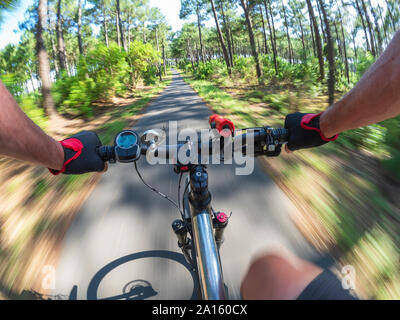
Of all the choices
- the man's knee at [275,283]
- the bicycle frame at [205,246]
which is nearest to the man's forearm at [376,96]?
the bicycle frame at [205,246]

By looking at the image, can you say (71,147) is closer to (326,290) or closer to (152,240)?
(152,240)

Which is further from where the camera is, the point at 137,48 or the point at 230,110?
the point at 137,48

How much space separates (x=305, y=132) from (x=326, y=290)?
1.09 metres

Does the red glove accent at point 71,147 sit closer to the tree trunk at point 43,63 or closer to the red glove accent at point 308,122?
the red glove accent at point 308,122

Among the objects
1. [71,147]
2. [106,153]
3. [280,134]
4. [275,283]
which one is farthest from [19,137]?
Answer: [275,283]

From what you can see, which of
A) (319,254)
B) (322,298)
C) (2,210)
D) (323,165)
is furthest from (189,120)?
(322,298)

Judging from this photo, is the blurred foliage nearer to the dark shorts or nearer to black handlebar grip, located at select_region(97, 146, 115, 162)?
black handlebar grip, located at select_region(97, 146, 115, 162)

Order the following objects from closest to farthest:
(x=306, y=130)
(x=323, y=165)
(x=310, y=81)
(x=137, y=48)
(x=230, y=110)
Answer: (x=306, y=130) < (x=323, y=165) < (x=230, y=110) < (x=310, y=81) < (x=137, y=48)

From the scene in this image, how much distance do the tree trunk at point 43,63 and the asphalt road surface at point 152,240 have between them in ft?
21.3

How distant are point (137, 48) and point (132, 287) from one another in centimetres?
1956

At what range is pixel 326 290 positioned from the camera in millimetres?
1330

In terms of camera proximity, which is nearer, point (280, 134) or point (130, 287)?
point (280, 134)

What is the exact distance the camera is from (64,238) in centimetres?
227

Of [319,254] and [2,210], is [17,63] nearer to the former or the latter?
[2,210]
